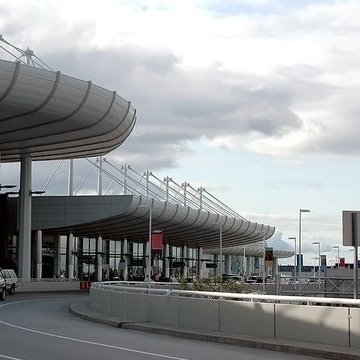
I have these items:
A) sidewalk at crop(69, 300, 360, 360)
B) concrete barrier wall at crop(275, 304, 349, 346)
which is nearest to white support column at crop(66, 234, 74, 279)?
sidewalk at crop(69, 300, 360, 360)

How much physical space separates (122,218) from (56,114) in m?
28.8

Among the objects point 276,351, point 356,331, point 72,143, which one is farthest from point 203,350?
point 72,143

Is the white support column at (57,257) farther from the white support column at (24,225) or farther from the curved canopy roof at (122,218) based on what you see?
the white support column at (24,225)

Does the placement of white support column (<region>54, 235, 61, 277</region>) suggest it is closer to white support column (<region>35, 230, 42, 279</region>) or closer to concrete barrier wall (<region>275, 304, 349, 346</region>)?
white support column (<region>35, 230, 42, 279</region>)

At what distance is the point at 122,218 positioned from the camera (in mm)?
82312

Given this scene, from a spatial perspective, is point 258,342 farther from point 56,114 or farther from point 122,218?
Answer: point 122,218

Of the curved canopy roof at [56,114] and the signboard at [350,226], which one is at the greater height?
the curved canopy roof at [56,114]

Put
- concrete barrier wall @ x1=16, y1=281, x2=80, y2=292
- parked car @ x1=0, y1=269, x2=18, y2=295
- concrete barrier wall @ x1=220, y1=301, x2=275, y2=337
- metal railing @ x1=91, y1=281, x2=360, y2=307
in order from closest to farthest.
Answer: metal railing @ x1=91, y1=281, x2=360, y2=307
concrete barrier wall @ x1=220, y1=301, x2=275, y2=337
parked car @ x1=0, y1=269, x2=18, y2=295
concrete barrier wall @ x1=16, y1=281, x2=80, y2=292

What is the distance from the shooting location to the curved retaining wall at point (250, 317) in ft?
54.7

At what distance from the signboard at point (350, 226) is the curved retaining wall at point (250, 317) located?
164 cm

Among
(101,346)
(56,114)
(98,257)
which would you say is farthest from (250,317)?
(98,257)

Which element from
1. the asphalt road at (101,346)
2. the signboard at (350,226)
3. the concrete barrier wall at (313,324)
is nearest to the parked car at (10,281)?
the asphalt road at (101,346)

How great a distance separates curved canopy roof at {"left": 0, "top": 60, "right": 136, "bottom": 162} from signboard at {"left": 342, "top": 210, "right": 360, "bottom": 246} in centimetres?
3516

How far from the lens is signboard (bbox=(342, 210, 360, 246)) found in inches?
693
